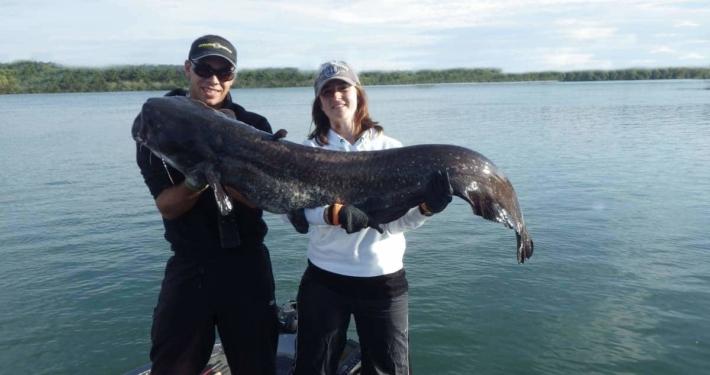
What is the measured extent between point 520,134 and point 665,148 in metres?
7.01

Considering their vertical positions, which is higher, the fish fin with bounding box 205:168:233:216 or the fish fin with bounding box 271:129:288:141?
the fish fin with bounding box 271:129:288:141

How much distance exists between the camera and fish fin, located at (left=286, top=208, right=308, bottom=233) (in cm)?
390

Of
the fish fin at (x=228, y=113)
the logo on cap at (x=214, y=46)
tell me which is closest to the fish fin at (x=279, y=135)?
the fish fin at (x=228, y=113)

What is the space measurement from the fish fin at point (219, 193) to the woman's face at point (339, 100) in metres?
0.93

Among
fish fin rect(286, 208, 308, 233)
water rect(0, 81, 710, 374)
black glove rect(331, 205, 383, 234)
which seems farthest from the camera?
water rect(0, 81, 710, 374)

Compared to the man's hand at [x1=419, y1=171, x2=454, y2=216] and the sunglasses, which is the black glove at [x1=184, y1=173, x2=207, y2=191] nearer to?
the sunglasses

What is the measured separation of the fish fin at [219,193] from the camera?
3653 mm

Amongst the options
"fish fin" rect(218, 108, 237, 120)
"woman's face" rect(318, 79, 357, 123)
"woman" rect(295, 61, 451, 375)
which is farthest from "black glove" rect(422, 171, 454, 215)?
"fish fin" rect(218, 108, 237, 120)

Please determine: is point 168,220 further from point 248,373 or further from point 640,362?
point 640,362

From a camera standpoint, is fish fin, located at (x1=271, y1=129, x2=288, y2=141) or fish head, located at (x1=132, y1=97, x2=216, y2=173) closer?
fish head, located at (x1=132, y1=97, x2=216, y2=173)

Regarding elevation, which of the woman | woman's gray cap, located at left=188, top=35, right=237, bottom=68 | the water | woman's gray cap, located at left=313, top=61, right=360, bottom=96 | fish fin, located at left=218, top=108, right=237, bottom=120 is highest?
woman's gray cap, located at left=188, top=35, right=237, bottom=68

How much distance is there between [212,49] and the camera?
379cm

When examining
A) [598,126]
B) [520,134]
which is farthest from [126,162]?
[598,126]

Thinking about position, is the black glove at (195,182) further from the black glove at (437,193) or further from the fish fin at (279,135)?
the black glove at (437,193)
